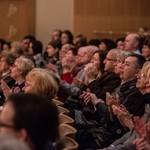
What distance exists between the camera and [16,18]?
1369 cm

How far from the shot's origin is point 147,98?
4.35 m

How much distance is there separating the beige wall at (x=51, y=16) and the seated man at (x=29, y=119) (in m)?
11.3

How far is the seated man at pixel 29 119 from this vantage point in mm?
2277

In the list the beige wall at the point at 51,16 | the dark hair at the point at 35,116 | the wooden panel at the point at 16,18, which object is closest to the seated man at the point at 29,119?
the dark hair at the point at 35,116

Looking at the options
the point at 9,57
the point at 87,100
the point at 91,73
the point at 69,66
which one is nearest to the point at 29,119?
the point at 87,100

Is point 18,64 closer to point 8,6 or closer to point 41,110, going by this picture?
point 41,110

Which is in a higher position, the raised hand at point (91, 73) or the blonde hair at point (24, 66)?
the blonde hair at point (24, 66)

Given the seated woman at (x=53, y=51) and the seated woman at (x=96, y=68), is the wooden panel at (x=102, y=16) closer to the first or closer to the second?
the seated woman at (x=53, y=51)

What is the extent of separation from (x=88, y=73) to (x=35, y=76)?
7.51 feet

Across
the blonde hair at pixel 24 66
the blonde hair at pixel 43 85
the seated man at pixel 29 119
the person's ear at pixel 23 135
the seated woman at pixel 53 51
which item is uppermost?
the seated man at pixel 29 119

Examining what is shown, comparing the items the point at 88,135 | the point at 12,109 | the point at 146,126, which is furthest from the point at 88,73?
the point at 12,109

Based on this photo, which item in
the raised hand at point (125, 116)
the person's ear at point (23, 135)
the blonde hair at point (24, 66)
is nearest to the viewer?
the person's ear at point (23, 135)

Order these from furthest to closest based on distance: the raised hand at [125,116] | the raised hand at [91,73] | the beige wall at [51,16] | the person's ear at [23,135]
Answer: the beige wall at [51,16] → the raised hand at [91,73] → the raised hand at [125,116] → the person's ear at [23,135]

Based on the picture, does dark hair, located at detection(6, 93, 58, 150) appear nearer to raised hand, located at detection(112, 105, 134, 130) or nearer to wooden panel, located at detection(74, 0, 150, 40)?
raised hand, located at detection(112, 105, 134, 130)
